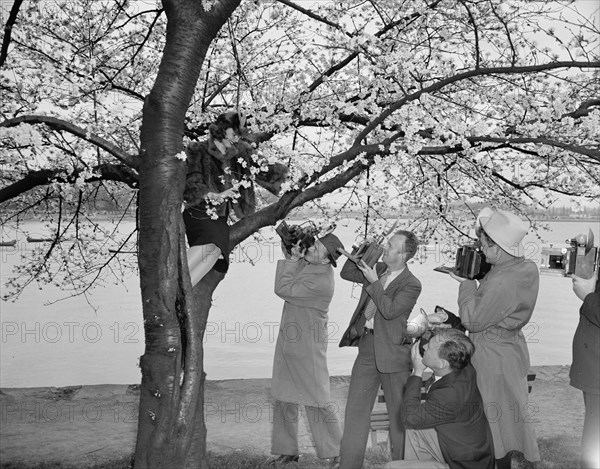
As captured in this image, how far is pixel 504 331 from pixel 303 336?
125cm

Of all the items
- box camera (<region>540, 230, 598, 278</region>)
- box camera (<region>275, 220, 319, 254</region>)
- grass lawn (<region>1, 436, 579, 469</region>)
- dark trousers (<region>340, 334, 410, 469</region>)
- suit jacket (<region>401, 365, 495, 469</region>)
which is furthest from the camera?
box camera (<region>275, 220, 319, 254</region>)

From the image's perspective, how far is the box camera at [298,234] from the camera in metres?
4.42

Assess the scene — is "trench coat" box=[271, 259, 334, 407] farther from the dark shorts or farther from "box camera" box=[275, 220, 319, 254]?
the dark shorts

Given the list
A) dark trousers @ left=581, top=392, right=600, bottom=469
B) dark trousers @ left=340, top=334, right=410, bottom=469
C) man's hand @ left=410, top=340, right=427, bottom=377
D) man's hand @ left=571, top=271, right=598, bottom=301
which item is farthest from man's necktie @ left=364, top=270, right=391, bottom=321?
dark trousers @ left=581, top=392, right=600, bottom=469

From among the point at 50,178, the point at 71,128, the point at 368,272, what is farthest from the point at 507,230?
the point at 50,178

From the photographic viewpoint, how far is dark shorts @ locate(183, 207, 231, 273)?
3.73m

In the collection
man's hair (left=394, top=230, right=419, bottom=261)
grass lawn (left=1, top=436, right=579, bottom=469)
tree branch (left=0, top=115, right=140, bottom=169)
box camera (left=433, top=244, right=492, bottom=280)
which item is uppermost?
tree branch (left=0, top=115, right=140, bottom=169)

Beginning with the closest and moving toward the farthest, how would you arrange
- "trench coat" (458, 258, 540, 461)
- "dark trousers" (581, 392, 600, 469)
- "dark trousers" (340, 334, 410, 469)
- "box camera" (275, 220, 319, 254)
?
"dark trousers" (581, 392, 600, 469)
"trench coat" (458, 258, 540, 461)
"dark trousers" (340, 334, 410, 469)
"box camera" (275, 220, 319, 254)

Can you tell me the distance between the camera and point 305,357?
4355 millimetres

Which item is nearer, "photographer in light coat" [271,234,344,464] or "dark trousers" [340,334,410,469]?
"dark trousers" [340,334,410,469]

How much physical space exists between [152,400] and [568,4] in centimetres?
336

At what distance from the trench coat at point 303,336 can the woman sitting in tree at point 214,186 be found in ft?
2.23

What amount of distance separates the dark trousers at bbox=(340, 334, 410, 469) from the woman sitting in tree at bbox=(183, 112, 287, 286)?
37.8 inches

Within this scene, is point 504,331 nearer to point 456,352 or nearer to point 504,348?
point 504,348
